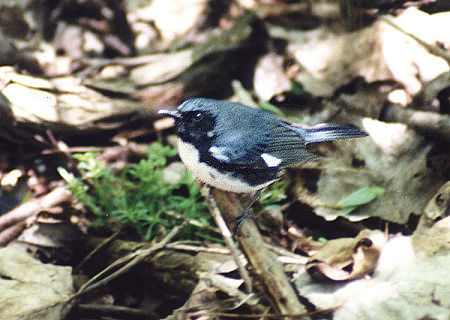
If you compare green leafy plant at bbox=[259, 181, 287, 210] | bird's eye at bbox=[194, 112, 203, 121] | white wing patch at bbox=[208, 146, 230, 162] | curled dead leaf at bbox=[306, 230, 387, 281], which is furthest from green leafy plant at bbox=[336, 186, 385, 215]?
bird's eye at bbox=[194, 112, 203, 121]

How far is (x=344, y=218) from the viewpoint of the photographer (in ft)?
11.1

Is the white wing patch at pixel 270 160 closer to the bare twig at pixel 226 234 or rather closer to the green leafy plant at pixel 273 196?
the green leafy plant at pixel 273 196

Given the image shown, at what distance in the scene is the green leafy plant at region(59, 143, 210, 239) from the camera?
346cm

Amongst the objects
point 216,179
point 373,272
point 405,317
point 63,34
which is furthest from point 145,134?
point 405,317

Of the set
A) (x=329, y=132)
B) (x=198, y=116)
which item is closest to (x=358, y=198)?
(x=329, y=132)

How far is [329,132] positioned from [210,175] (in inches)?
41.9

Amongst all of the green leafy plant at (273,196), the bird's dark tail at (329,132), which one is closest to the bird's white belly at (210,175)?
the green leafy plant at (273,196)

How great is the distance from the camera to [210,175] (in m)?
3.08

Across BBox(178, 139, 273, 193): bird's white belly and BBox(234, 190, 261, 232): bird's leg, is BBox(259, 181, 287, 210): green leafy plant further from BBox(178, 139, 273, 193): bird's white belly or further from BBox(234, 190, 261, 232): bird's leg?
BBox(178, 139, 273, 193): bird's white belly

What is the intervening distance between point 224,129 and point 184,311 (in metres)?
1.35

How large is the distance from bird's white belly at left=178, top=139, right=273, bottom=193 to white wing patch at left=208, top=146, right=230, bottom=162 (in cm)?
10

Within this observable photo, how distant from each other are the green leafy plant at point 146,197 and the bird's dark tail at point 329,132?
3.35 feet

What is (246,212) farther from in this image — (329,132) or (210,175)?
(329,132)

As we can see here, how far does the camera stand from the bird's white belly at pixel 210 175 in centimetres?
308
